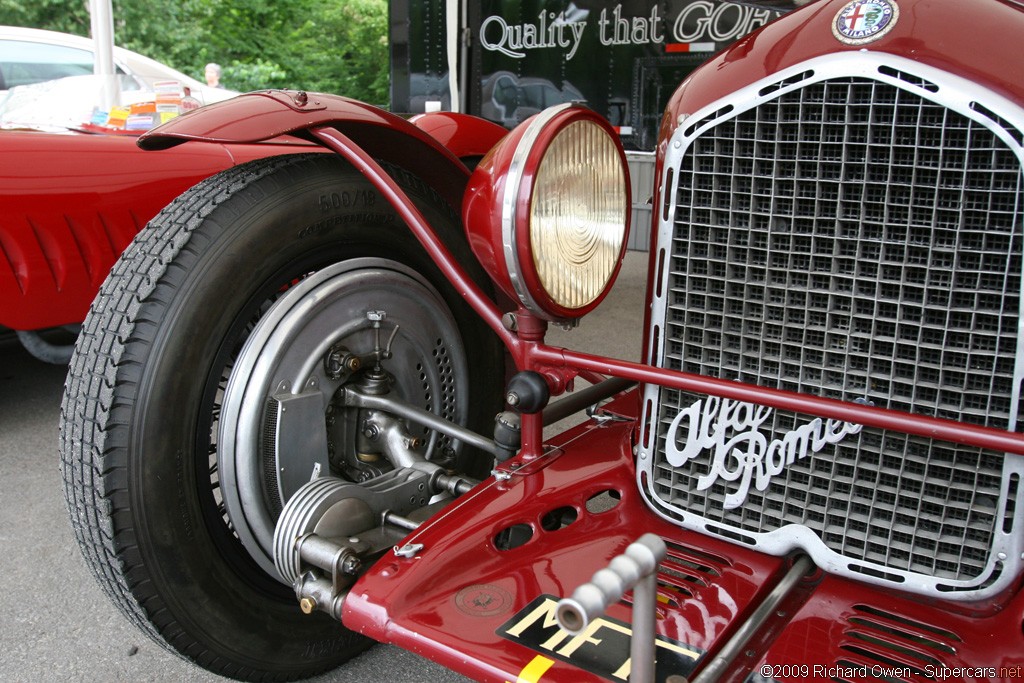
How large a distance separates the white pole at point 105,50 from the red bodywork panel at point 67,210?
1234mm

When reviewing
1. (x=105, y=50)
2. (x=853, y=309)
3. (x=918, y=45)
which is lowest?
(x=853, y=309)

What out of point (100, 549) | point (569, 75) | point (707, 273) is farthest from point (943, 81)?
point (569, 75)

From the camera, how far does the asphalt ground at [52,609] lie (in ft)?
6.10

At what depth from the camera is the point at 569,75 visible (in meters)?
5.70

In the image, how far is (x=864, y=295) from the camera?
1299 mm

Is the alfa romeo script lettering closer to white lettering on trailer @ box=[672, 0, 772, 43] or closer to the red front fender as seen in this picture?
the red front fender

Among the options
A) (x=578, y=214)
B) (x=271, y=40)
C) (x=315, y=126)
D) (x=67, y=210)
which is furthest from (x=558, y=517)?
(x=271, y=40)

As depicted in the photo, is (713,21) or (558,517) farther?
(713,21)

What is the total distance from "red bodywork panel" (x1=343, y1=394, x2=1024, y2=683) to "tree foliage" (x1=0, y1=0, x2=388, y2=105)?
15287 millimetres

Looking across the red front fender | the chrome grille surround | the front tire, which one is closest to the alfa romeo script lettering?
the chrome grille surround

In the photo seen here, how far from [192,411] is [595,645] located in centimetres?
87

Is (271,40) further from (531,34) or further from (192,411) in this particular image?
(192,411)

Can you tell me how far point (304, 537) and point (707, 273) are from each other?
857mm

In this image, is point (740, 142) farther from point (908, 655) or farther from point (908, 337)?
point (908, 655)
